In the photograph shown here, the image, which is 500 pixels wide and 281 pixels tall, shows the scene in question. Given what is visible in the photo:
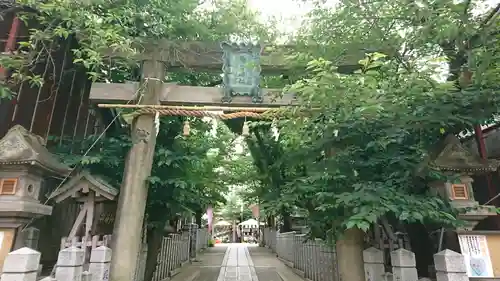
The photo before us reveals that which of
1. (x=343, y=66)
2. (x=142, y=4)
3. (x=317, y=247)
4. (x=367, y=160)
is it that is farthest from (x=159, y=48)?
(x=317, y=247)

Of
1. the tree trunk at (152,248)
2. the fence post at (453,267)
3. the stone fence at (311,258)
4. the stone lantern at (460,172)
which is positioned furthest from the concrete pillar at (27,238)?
Result: the stone lantern at (460,172)

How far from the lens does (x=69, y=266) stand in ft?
15.3

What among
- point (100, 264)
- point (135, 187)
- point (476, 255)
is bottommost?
point (100, 264)

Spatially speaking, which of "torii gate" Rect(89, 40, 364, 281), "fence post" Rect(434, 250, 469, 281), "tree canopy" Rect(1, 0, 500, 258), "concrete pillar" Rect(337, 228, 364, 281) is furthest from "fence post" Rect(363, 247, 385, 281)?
"torii gate" Rect(89, 40, 364, 281)

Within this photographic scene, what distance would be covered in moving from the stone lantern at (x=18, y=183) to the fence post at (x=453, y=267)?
19.1 feet

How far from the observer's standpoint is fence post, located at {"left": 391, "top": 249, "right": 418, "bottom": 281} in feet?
14.8

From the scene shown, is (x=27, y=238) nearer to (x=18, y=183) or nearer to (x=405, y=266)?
(x=18, y=183)

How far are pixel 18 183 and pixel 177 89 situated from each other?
321 cm

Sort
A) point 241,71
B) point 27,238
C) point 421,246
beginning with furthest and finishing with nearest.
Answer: point 241,71 < point 421,246 < point 27,238

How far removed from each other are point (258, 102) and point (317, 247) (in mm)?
4539

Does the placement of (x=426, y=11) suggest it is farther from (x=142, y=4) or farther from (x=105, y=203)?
(x=105, y=203)

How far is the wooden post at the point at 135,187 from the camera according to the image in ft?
18.6

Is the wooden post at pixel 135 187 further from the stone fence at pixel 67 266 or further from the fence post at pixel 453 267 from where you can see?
the fence post at pixel 453 267

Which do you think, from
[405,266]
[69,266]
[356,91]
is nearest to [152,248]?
[69,266]
